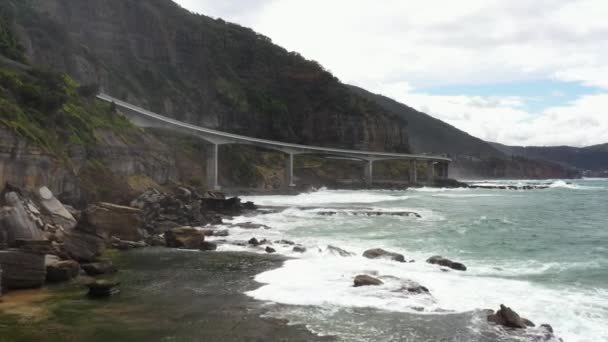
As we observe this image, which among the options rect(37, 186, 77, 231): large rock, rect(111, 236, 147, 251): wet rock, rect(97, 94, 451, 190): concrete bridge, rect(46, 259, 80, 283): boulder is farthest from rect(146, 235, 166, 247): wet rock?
rect(97, 94, 451, 190): concrete bridge

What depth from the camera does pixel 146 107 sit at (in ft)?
298

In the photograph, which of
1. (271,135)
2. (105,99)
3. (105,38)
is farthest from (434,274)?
(271,135)

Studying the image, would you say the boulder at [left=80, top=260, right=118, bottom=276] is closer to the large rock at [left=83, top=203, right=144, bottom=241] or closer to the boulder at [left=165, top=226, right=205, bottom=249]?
the large rock at [left=83, top=203, right=144, bottom=241]

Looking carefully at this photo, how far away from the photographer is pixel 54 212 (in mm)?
24719

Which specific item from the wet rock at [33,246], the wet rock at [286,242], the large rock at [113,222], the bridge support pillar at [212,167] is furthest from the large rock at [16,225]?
the bridge support pillar at [212,167]

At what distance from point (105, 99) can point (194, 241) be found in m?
37.0

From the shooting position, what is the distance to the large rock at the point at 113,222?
24019mm

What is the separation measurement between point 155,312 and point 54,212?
45.3 ft

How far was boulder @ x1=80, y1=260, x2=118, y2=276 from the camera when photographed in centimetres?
1791

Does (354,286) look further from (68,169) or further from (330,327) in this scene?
(68,169)

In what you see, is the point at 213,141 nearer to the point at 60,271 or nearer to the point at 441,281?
the point at 60,271

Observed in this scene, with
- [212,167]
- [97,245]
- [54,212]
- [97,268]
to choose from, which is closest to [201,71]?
[212,167]

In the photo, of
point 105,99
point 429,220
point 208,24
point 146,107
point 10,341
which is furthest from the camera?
point 208,24

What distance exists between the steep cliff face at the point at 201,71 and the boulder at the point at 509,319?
6617 cm
